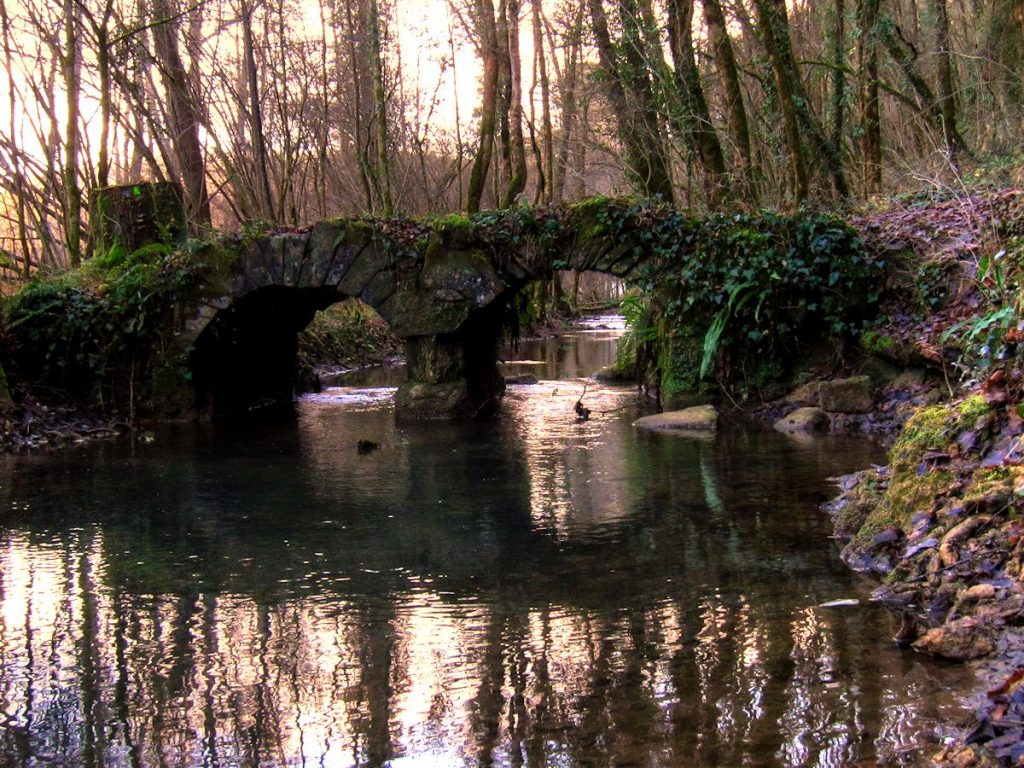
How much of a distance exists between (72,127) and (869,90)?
473 inches

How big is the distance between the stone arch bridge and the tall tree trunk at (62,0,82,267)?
2.92 metres

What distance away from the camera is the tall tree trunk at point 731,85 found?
14.5m

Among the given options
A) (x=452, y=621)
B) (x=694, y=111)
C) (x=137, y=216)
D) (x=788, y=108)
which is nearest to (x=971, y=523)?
(x=452, y=621)

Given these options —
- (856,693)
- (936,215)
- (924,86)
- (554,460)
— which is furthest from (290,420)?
(924,86)

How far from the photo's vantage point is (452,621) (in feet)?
15.8

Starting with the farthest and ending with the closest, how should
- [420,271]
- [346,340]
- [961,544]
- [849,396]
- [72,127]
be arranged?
[346,340] < [72,127] < [420,271] < [849,396] < [961,544]

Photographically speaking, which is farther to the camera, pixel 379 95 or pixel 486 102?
pixel 486 102

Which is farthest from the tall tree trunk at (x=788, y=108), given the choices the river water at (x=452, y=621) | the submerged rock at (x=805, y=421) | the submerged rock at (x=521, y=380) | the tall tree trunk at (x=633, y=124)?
the river water at (x=452, y=621)

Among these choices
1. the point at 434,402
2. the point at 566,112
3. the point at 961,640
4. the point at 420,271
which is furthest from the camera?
the point at 566,112

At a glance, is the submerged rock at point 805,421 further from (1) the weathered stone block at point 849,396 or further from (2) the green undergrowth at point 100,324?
(2) the green undergrowth at point 100,324

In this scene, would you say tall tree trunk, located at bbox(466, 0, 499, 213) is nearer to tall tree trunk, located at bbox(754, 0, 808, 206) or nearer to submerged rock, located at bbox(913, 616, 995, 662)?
tall tree trunk, located at bbox(754, 0, 808, 206)

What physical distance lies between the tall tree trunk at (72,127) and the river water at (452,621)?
6.47 metres

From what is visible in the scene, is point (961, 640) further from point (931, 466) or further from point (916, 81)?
point (916, 81)

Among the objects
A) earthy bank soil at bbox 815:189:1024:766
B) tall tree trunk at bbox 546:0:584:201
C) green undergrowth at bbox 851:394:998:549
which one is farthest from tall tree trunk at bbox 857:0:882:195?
→ green undergrowth at bbox 851:394:998:549
